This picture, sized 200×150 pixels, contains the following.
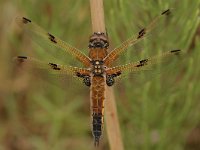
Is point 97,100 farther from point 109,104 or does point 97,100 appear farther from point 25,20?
point 25,20

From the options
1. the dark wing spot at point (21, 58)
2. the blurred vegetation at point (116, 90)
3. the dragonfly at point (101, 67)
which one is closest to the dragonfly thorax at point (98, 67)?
the dragonfly at point (101, 67)

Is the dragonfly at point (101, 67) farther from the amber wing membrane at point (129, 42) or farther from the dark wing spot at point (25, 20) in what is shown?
the dark wing spot at point (25, 20)

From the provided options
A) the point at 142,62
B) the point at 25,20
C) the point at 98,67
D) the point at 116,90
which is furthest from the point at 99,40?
the point at 116,90

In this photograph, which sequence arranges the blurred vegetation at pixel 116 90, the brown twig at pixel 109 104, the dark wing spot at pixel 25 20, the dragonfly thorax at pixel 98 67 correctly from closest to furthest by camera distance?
the brown twig at pixel 109 104, the dragonfly thorax at pixel 98 67, the dark wing spot at pixel 25 20, the blurred vegetation at pixel 116 90

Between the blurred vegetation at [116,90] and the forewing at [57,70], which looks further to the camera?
the blurred vegetation at [116,90]

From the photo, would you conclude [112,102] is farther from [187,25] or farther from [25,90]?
[25,90]

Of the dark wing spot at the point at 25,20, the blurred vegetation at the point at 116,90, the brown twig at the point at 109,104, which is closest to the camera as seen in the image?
the brown twig at the point at 109,104

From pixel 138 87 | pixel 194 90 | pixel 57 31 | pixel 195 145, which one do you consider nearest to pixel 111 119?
pixel 138 87
